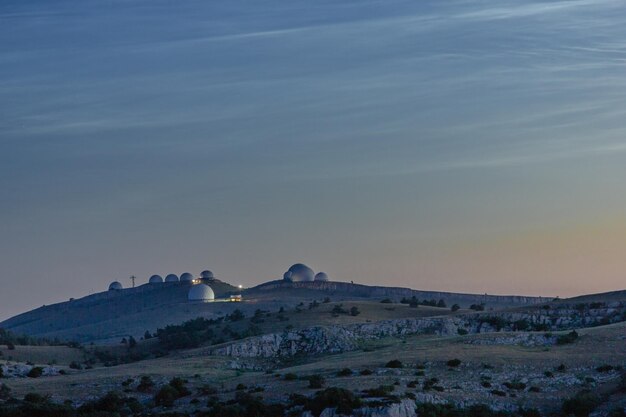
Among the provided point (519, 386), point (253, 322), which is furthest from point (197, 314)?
point (519, 386)

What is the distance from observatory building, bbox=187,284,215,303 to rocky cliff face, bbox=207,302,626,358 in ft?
260

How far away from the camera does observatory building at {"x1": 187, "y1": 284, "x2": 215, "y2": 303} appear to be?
188 m

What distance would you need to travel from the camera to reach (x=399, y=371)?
81.1 meters

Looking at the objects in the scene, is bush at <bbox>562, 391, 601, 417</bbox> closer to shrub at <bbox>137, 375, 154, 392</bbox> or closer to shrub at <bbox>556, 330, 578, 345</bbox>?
shrub at <bbox>556, 330, 578, 345</bbox>

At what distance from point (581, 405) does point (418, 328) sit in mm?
38695

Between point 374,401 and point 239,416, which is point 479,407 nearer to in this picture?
point 374,401

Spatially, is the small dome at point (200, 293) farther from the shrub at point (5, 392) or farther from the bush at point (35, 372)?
the shrub at point (5, 392)

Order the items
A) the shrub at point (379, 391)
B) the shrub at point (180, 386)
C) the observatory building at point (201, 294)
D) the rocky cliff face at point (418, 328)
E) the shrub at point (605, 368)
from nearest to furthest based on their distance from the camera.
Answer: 1. the shrub at point (379, 391)
2. the shrub at point (180, 386)
3. the shrub at point (605, 368)
4. the rocky cliff face at point (418, 328)
5. the observatory building at point (201, 294)

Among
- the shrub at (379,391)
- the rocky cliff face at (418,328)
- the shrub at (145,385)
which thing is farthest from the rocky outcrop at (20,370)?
the shrub at (379,391)

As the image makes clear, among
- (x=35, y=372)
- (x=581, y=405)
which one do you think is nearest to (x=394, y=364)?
(x=581, y=405)

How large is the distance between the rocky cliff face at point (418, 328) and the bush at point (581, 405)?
31.5m

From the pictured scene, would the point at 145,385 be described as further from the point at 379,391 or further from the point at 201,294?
the point at 201,294

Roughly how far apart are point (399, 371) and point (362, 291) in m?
111

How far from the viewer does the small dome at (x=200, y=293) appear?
618ft
